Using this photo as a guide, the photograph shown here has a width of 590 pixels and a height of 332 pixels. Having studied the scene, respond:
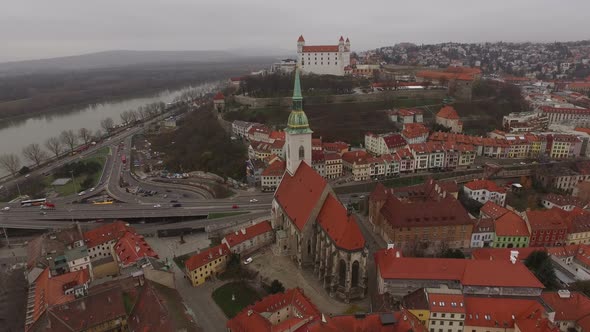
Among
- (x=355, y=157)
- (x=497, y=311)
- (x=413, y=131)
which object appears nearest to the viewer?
(x=497, y=311)

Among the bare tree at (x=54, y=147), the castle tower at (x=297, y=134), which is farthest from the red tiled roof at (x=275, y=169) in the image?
the bare tree at (x=54, y=147)

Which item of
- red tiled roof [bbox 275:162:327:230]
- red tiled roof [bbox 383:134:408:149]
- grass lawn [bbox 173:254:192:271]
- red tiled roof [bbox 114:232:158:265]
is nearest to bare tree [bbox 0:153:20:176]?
red tiled roof [bbox 114:232:158:265]

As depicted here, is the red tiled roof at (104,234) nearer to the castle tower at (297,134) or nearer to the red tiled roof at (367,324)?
the castle tower at (297,134)

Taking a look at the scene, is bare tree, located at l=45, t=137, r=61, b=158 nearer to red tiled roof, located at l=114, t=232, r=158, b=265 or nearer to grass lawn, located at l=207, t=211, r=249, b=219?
grass lawn, located at l=207, t=211, r=249, b=219

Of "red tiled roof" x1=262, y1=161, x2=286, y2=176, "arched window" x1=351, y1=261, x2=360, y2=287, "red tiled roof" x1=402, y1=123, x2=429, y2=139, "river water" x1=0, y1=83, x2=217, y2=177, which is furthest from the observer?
"river water" x1=0, y1=83, x2=217, y2=177

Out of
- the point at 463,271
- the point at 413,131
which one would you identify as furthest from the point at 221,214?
the point at 413,131

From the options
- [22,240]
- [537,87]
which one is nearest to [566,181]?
[22,240]

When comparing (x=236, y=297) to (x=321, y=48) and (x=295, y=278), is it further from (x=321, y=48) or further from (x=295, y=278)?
(x=321, y=48)
